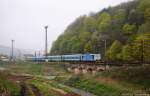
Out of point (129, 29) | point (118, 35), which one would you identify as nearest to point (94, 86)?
point (129, 29)

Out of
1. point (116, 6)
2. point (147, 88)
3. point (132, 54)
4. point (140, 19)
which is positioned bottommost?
point (147, 88)

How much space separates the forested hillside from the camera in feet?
267

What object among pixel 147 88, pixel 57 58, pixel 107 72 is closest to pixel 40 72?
pixel 57 58

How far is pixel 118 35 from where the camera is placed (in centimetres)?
10500

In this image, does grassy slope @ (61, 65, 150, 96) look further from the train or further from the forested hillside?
the train

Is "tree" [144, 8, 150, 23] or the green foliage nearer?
the green foliage

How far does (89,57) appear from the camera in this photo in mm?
92625

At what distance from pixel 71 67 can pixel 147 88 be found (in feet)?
156

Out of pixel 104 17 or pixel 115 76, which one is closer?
pixel 115 76

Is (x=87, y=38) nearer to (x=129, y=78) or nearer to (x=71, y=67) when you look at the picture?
(x=71, y=67)

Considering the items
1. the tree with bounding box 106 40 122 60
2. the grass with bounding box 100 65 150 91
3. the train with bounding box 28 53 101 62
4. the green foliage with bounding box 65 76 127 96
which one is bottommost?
the green foliage with bounding box 65 76 127 96

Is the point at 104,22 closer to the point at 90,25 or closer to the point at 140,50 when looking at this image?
the point at 90,25

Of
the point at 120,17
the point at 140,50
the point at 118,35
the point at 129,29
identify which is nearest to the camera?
the point at 140,50

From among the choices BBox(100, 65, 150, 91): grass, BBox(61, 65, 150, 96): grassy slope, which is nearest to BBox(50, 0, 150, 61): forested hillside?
BBox(61, 65, 150, 96): grassy slope
